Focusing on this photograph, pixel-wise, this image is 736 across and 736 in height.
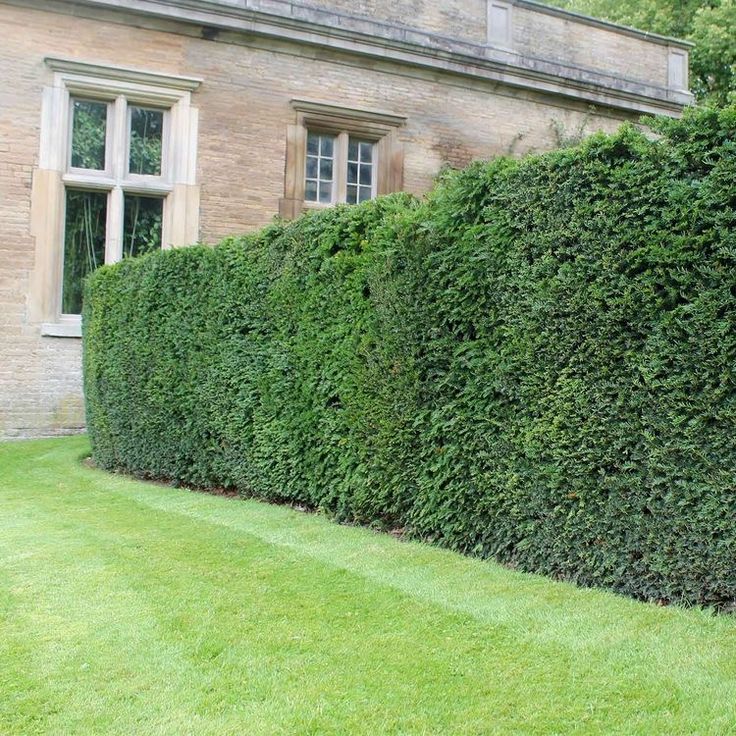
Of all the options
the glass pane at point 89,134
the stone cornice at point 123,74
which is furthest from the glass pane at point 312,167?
the glass pane at point 89,134

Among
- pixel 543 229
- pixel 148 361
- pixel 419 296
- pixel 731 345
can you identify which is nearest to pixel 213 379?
pixel 148 361

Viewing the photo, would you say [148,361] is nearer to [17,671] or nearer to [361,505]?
[361,505]

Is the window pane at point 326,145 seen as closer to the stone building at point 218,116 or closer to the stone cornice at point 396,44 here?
the stone building at point 218,116

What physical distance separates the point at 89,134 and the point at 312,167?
415cm

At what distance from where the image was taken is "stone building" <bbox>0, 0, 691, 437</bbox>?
1382 cm

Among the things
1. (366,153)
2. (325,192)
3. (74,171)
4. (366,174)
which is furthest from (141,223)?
(366,153)

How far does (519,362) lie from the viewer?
19.4ft

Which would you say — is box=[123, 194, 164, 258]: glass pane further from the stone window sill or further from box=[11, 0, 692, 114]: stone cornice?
box=[11, 0, 692, 114]: stone cornice

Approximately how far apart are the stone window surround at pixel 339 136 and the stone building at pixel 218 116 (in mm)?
33

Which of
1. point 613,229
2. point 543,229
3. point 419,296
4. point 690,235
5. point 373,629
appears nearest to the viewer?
point 373,629

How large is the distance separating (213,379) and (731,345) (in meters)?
6.30

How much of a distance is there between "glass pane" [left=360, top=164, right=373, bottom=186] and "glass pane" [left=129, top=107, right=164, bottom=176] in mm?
4023

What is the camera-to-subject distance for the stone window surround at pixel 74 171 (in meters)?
13.9

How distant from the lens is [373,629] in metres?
4.53
